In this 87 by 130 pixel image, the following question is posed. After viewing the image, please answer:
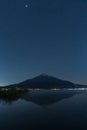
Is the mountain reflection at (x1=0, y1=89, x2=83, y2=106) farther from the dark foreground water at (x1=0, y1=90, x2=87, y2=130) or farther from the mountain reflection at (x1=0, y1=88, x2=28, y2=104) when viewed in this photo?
the dark foreground water at (x1=0, y1=90, x2=87, y2=130)

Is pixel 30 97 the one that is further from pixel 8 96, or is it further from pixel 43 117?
pixel 43 117

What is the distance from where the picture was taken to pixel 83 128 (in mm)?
22406

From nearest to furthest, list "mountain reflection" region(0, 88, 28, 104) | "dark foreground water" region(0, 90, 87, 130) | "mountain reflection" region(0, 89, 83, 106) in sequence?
"dark foreground water" region(0, 90, 87, 130) < "mountain reflection" region(0, 88, 28, 104) < "mountain reflection" region(0, 89, 83, 106)

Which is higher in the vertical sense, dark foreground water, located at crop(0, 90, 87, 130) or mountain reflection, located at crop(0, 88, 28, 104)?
mountain reflection, located at crop(0, 88, 28, 104)

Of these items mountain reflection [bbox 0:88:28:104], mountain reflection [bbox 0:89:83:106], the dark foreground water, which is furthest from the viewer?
mountain reflection [bbox 0:89:83:106]

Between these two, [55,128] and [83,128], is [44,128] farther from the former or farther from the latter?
[83,128]

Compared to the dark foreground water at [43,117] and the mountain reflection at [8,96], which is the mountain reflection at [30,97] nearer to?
the mountain reflection at [8,96]

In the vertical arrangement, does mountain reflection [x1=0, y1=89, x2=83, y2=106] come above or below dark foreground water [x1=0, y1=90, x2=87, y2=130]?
above

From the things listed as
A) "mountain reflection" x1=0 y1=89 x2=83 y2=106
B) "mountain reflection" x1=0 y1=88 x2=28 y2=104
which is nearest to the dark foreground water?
"mountain reflection" x1=0 y1=89 x2=83 y2=106

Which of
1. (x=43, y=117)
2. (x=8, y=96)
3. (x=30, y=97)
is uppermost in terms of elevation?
(x=30, y=97)

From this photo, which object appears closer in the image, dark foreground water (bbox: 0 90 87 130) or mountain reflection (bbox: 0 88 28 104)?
dark foreground water (bbox: 0 90 87 130)

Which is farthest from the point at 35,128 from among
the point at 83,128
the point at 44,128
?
the point at 83,128

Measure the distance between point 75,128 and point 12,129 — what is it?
4562 mm

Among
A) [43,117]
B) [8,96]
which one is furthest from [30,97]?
[43,117]
